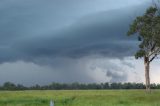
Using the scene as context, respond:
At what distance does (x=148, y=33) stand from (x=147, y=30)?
705 millimetres

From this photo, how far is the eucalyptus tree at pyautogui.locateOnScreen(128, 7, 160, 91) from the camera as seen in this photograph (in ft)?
240

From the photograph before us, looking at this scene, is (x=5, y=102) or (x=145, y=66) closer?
(x=5, y=102)

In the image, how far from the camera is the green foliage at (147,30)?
73125 millimetres

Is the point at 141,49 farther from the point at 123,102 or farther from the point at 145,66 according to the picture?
the point at 123,102

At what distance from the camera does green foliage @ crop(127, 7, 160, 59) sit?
240 feet

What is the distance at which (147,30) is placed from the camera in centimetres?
7362

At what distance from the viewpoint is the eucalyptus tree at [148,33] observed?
7312 centimetres

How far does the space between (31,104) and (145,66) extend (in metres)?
28.0

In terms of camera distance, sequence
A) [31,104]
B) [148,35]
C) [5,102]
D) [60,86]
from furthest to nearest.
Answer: [60,86] → [148,35] → [5,102] → [31,104]

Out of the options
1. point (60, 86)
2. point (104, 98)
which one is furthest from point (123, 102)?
point (60, 86)

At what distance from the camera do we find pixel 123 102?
174 ft

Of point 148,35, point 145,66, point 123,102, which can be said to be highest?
point 148,35

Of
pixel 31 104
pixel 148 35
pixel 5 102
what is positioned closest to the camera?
pixel 31 104

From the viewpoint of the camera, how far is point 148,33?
7312 cm
